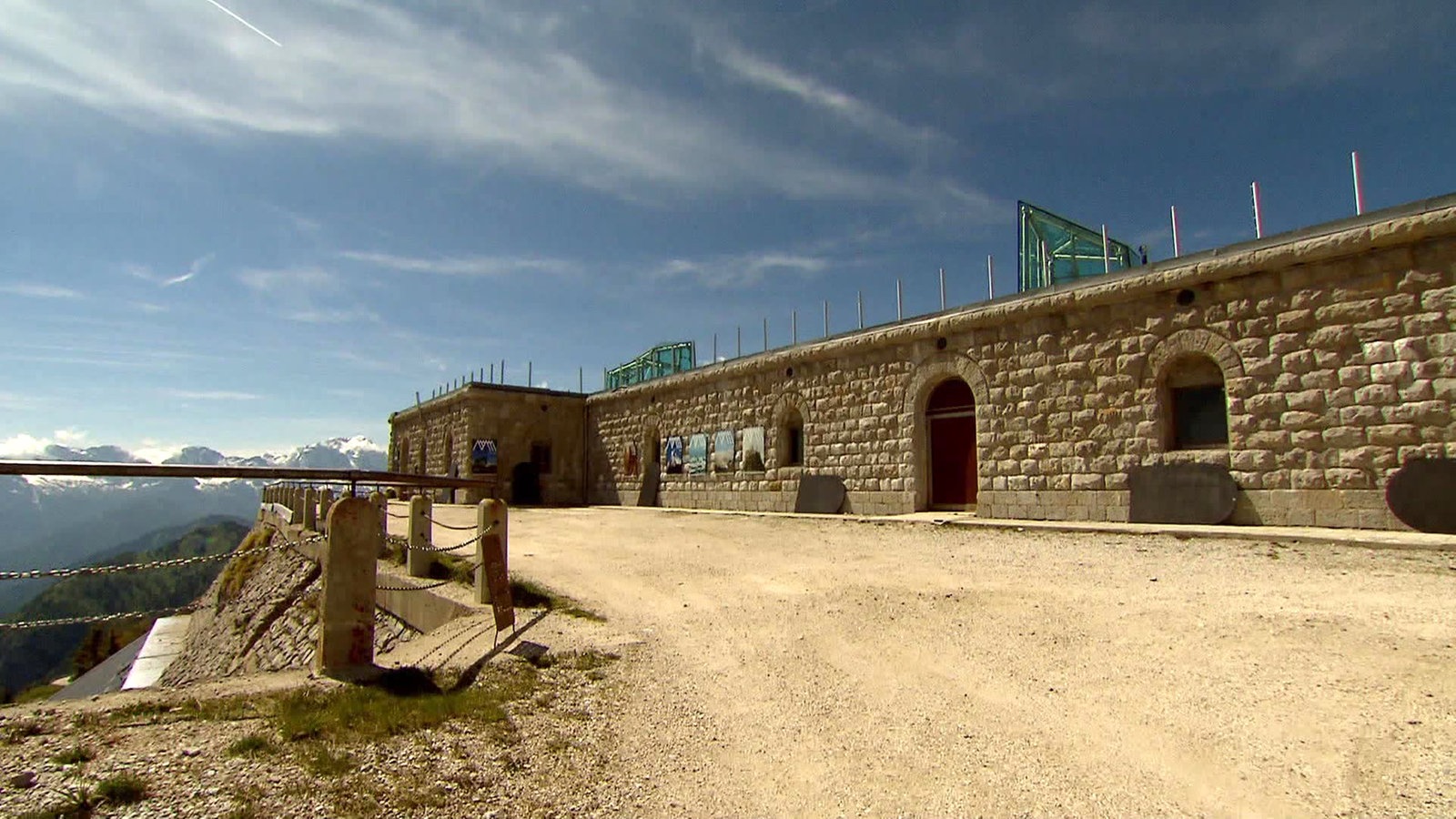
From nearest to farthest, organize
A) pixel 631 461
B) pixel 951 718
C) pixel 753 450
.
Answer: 1. pixel 951 718
2. pixel 753 450
3. pixel 631 461

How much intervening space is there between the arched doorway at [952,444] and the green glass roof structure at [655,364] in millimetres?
10178

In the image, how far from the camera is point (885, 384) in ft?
48.6

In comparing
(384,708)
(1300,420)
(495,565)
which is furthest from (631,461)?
(384,708)

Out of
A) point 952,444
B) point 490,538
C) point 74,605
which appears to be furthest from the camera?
point 74,605

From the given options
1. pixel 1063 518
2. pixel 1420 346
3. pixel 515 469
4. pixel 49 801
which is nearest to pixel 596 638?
pixel 49 801

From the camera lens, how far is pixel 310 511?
1672cm

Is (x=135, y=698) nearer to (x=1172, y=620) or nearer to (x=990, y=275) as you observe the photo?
(x=1172, y=620)

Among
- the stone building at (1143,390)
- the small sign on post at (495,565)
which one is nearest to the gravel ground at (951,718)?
the small sign on post at (495,565)

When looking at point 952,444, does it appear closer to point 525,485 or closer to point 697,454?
point 697,454

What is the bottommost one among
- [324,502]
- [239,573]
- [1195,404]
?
[239,573]

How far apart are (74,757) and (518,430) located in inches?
858

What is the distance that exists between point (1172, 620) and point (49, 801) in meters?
6.67

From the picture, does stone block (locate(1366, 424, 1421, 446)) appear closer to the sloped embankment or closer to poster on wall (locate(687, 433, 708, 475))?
the sloped embankment

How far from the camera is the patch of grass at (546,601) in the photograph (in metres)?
6.76
